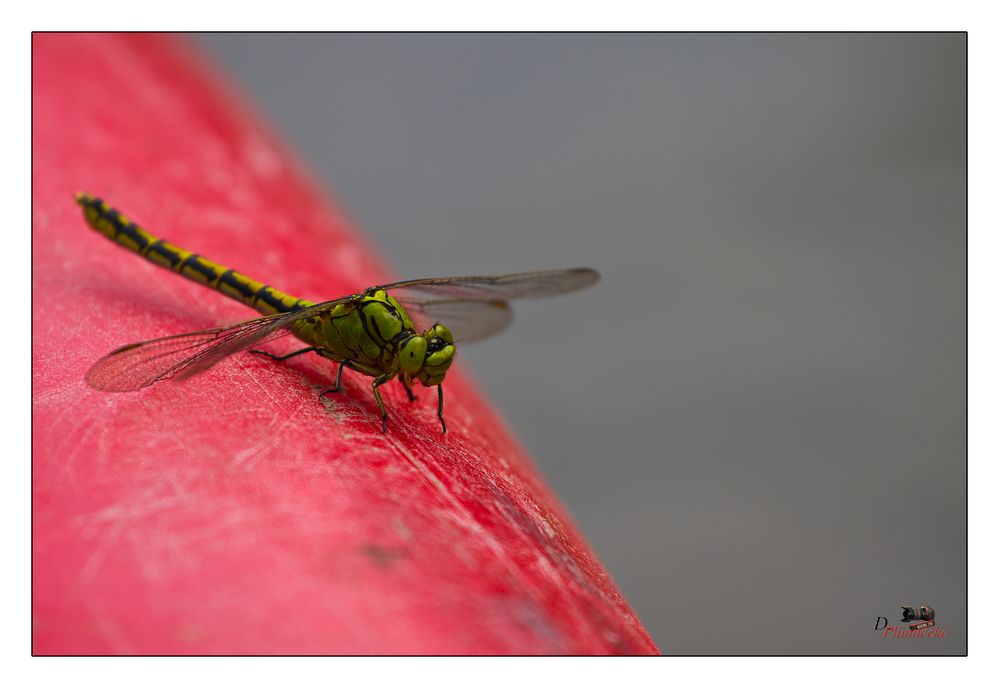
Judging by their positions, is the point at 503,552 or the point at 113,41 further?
the point at 113,41

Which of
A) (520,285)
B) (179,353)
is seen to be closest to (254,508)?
(179,353)

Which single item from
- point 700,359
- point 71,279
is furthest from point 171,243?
point 700,359

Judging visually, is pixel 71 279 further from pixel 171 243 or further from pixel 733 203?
pixel 733 203

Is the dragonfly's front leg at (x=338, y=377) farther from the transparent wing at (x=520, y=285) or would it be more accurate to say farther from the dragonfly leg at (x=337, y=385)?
the transparent wing at (x=520, y=285)
